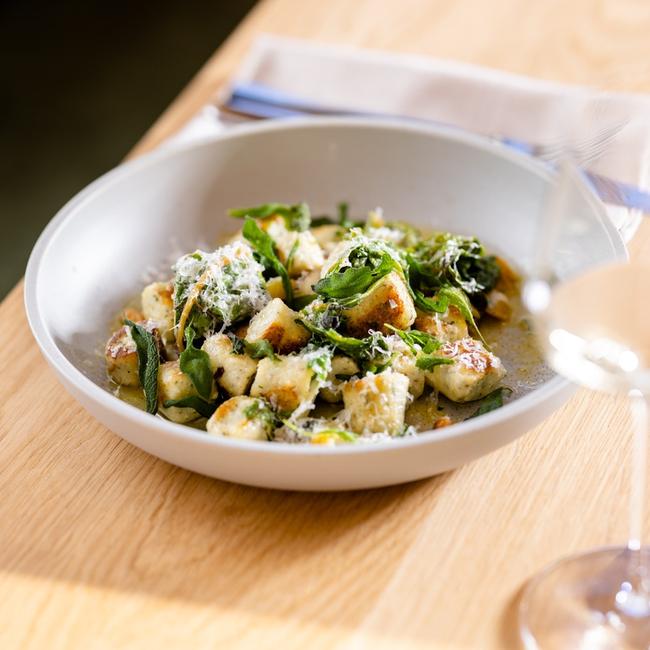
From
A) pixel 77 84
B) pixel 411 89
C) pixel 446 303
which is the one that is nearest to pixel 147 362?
pixel 446 303

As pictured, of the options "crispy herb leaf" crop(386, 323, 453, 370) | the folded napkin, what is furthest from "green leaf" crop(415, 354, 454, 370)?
the folded napkin

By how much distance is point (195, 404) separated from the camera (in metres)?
1.22

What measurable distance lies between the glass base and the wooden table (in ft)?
0.08

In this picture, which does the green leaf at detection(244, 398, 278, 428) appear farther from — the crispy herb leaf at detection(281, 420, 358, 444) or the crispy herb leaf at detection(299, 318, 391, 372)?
the crispy herb leaf at detection(299, 318, 391, 372)

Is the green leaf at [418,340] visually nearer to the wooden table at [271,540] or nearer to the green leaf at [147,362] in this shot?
the wooden table at [271,540]

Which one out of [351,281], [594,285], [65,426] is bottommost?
[65,426]

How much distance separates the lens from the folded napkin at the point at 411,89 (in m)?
1.90

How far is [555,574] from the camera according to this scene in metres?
1.03

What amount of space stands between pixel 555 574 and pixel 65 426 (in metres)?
0.68

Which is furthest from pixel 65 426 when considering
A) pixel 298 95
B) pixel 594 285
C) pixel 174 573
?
pixel 298 95

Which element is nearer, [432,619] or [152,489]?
[432,619]

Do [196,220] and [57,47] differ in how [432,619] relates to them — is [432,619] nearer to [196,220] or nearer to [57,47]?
[196,220]

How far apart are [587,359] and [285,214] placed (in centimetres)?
78

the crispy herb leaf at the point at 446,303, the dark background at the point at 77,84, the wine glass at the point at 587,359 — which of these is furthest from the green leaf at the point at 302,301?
the dark background at the point at 77,84
